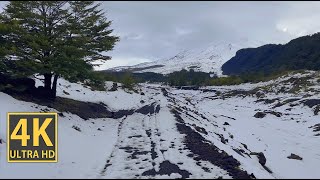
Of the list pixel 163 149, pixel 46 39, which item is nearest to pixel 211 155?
pixel 163 149

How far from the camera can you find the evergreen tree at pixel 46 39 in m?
27.9

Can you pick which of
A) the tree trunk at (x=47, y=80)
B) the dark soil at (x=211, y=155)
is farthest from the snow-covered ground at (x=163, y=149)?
the tree trunk at (x=47, y=80)

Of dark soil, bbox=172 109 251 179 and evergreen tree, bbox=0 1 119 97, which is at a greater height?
evergreen tree, bbox=0 1 119 97

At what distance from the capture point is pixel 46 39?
1111 inches

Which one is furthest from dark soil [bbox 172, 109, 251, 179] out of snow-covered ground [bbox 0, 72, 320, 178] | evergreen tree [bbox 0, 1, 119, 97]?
evergreen tree [bbox 0, 1, 119, 97]

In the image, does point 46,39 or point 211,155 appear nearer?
point 211,155

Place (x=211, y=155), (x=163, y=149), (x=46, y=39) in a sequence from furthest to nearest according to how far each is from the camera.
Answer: (x=46, y=39) < (x=163, y=149) < (x=211, y=155)

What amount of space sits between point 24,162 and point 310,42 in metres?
164

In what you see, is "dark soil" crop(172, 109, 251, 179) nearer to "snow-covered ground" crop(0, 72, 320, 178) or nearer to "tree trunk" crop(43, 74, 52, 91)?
"snow-covered ground" crop(0, 72, 320, 178)

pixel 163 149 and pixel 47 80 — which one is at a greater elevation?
pixel 47 80

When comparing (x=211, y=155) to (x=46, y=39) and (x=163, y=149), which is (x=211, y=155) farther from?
(x=46, y=39)

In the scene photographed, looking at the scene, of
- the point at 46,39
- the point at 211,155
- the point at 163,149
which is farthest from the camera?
the point at 46,39

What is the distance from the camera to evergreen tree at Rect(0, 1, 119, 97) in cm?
2788

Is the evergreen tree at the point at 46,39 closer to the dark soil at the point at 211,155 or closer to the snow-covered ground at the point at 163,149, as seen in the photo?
the snow-covered ground at the point at 163,149
